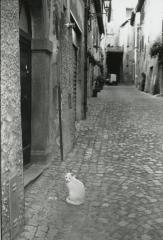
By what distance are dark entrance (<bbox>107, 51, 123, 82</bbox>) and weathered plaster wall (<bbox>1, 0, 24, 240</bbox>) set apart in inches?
1735

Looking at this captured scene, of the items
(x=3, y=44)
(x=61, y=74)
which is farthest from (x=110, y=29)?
(x=3, y=44)

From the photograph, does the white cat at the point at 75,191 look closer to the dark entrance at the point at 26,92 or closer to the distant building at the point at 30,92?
the distant building at the point at 30,92

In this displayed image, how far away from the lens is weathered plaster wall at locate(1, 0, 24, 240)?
3.11 m

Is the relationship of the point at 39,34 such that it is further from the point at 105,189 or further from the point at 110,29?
the point at 110,29

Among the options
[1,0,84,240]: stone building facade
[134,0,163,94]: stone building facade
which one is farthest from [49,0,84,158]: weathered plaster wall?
[134,0,163,94]: stone building facade

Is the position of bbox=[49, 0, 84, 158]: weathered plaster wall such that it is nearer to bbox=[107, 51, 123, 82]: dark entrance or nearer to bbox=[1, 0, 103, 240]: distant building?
bbox=[1, 0, 103, 240]: distant building

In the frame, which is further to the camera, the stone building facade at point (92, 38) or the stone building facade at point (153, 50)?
the stone building facade at point (153, 50)

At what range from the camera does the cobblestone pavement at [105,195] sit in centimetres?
354

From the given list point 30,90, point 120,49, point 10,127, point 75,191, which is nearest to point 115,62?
point 120,49

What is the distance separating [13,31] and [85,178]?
8.94 feet

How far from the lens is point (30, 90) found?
18.6 ft

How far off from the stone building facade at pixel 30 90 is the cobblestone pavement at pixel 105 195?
36 centimetres

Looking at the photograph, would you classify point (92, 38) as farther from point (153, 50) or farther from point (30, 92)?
point (30, 92)

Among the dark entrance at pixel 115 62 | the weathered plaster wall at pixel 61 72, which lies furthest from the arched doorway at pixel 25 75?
the dark entrance at pixel 115 62
